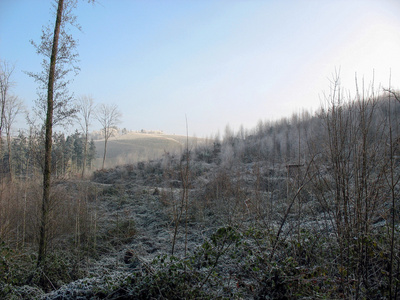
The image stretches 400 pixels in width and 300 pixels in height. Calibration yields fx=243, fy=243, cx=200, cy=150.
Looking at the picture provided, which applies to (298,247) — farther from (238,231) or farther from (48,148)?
(48,148)

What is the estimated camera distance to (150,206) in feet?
33.1

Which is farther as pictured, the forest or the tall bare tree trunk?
the tall bare tree trunk

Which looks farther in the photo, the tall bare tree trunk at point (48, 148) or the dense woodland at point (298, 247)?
the tall bare tree trunk at point (48, 148)

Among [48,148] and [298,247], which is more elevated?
[48,148]

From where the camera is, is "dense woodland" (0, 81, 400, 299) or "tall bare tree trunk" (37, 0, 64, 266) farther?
"tall bare tree trunk" (37, 0, 64, 266)

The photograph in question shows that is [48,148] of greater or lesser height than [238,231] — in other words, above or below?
above

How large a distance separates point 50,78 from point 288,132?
19.6 m

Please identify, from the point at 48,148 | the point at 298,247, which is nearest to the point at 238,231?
the point at 298,247

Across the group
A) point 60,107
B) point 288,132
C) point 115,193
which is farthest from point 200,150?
point 60,107

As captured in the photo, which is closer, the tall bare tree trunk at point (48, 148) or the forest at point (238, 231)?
the forest at point (238, 231)

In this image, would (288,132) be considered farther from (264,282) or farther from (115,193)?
(264,282)

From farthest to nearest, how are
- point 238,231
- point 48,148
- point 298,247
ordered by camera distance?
point 48,148
point 238,231
point 298,247

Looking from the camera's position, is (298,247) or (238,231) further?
(238,231)

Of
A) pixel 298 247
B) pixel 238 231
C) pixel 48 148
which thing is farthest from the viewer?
pixel 48 148
